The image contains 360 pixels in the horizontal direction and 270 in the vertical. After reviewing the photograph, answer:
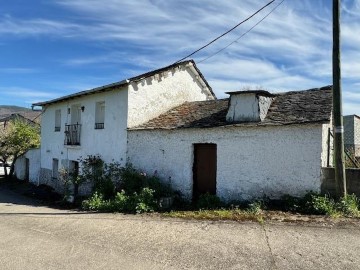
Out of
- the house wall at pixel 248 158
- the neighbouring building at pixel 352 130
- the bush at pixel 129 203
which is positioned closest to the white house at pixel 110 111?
the house wall at pixel 248 158

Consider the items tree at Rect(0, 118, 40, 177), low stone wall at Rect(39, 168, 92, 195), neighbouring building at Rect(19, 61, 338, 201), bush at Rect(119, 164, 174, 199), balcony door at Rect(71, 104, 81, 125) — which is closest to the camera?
neighbouring building at Rect(19, 61, 338, 201)

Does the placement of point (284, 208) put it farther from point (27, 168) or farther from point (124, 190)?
point (27, 168)

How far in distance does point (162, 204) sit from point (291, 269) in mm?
6450

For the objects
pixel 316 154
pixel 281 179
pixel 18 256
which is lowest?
pixel 18 256

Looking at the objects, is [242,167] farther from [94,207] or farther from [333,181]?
[94,207]

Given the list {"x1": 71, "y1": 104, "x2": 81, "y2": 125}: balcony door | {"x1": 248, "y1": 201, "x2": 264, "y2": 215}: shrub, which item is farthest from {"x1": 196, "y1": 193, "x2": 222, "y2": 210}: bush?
{"x1": 71, "y1": 104, "x2": 81, "y2": 125}: balcony door

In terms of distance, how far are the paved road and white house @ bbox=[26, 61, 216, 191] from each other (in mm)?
5937

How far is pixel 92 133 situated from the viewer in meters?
17.0

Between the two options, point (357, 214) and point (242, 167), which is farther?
point (242, 167)

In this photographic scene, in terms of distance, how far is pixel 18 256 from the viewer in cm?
696

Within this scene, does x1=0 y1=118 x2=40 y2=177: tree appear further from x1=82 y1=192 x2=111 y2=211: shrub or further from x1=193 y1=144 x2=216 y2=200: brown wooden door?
x1=193 y1=144 x2=216 y2=200: brown wooden door

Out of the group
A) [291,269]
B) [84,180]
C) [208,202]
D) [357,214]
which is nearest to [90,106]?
[84,180]

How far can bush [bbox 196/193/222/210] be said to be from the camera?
11.3m

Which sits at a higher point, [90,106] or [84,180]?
[90,106]
